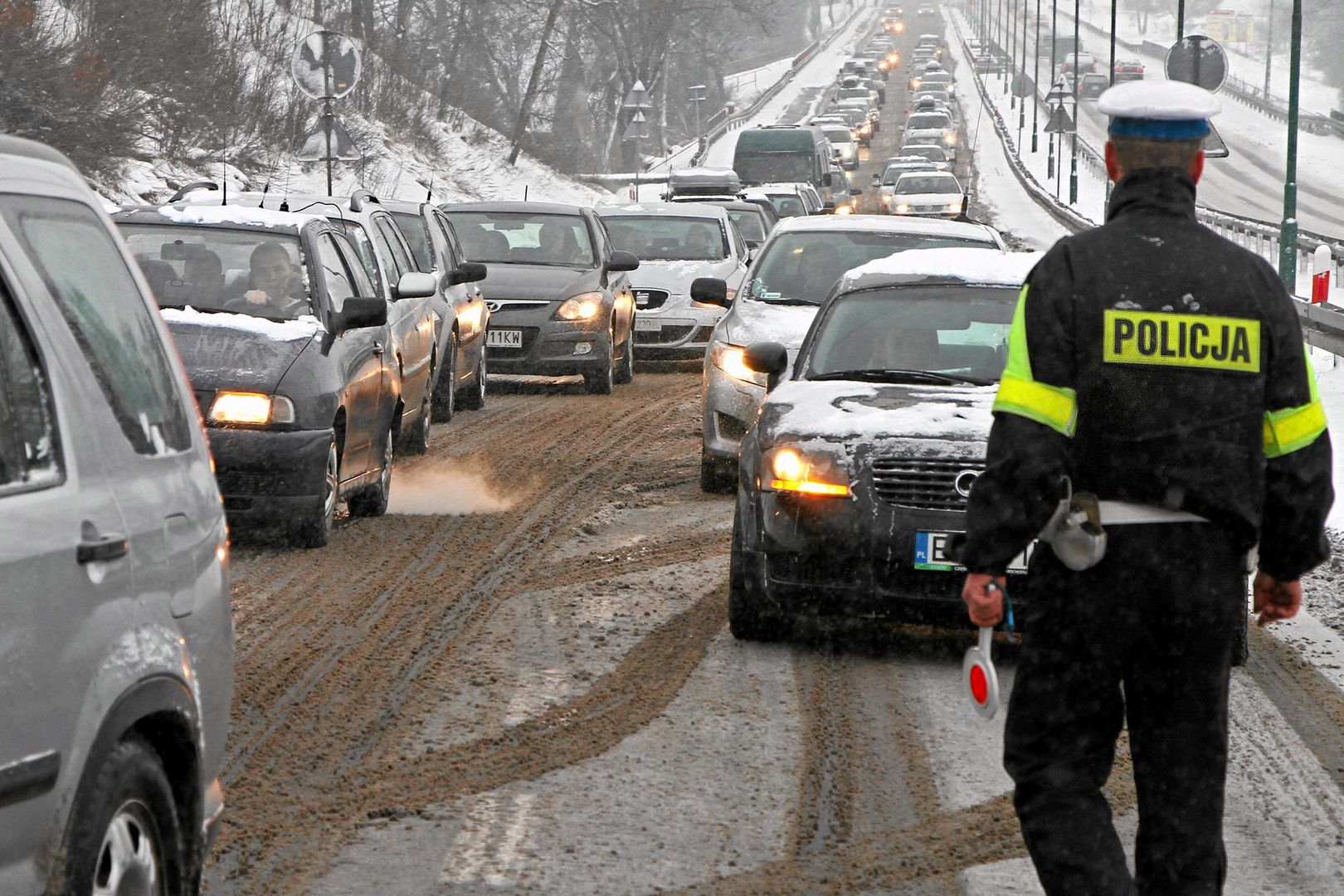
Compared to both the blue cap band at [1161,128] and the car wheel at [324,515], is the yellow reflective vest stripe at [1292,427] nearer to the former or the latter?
the blue cap band at [1161,128]

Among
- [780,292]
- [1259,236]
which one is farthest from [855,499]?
[1259,236]

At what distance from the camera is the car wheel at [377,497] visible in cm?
1097

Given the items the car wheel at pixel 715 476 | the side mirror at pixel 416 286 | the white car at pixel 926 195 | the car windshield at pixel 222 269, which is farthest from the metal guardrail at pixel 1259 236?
the car windshield at pixel 222 269

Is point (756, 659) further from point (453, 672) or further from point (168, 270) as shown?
point (168, 270)

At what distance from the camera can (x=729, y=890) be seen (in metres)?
4.83

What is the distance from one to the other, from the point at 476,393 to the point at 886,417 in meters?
9.57

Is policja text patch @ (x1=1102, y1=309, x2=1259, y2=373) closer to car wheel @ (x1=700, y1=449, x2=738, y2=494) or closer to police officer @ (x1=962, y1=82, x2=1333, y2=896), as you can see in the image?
police officer @ (x1=962, y1=82, x2=1333, y2=896)

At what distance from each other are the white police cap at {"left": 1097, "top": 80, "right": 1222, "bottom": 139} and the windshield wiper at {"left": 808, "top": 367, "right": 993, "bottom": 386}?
14.7 ft

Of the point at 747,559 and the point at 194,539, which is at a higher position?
the point at 194,539

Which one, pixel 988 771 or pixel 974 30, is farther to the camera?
pixel 974 30

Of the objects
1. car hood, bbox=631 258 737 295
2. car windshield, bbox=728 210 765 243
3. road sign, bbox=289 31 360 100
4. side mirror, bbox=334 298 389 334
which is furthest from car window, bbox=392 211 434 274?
car windshield, bbox=728 210 765 243

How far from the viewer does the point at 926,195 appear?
4659 cm

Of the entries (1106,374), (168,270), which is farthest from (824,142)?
(1106,374)

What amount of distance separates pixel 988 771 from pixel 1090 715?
2.22 meters
